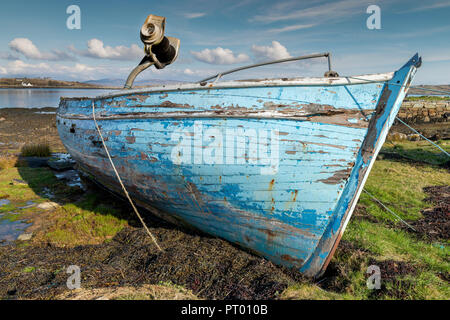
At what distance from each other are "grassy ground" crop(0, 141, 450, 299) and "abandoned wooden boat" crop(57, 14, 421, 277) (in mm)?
575

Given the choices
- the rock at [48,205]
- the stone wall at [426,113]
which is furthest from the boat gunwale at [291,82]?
the stone wall at [426,113]

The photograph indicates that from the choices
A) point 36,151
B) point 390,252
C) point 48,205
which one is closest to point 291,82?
point 390,252

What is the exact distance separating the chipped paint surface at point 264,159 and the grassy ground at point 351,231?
0.60 meters

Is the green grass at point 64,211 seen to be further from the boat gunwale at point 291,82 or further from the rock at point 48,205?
the boat gunwale at point 291,82

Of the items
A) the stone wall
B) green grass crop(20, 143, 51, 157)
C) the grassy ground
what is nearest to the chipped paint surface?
the grassy ground

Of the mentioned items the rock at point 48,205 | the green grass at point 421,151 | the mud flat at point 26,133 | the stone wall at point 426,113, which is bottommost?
the rock at point 48,205

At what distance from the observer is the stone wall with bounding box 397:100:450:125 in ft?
69.5

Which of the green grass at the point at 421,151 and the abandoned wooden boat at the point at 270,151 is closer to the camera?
the abandoned wooden boat at the point at 270,151

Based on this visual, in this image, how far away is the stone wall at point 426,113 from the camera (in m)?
21.2

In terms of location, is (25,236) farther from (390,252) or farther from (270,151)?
(390,252)

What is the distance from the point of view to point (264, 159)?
3.31 meters
